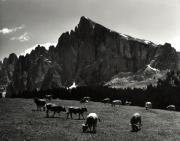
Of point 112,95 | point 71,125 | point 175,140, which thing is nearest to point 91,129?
point 71,125

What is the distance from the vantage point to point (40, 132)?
1266 inches

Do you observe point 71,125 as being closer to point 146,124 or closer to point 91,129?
point 91,129

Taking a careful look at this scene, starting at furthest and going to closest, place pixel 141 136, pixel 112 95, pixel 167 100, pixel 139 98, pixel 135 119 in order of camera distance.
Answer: pixel 112 95, pixel 139 98, pixel 167 100, pixel 135 119, pixel 141 136

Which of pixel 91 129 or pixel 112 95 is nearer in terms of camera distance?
pixel 91 129

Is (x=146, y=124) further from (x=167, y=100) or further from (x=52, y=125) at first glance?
(x=167, y=100)

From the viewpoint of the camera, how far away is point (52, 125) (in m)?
37.6

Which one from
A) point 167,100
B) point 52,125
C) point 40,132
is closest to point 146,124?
point 52,125

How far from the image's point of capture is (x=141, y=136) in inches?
1356

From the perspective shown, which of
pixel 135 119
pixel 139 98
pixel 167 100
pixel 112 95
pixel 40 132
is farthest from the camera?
pixel 112 95

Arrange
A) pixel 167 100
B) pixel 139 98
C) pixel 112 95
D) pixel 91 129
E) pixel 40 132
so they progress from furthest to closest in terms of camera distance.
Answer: pixel 112 95
pixel 139 98
pixel 167 100
pixel 91 129
pixel 40 132

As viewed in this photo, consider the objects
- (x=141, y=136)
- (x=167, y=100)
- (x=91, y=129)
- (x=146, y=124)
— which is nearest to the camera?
(x=141, y=136)

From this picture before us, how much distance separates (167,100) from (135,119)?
278 ft

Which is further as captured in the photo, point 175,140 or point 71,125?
point 71,125

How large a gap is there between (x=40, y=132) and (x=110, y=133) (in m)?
7.49
